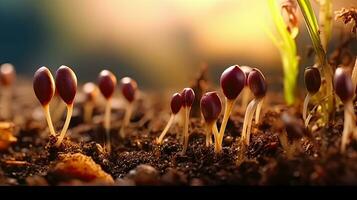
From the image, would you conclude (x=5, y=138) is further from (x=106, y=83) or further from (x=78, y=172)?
(x=78, y=172)

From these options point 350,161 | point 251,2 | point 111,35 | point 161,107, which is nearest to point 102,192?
point 350,161

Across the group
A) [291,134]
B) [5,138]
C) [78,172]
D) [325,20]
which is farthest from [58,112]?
[291,134]

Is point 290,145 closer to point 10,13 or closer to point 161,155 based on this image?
point 161,155

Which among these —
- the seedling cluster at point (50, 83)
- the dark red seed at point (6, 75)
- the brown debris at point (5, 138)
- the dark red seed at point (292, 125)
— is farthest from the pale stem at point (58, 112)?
the dark red seed at point (292, 125)

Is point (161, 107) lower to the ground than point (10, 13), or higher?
lower

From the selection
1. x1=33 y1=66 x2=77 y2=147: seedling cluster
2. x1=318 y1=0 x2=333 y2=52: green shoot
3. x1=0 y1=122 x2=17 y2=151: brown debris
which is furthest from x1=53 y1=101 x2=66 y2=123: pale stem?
x1=318 y1=0 x2=333 y2=52: green shoot
